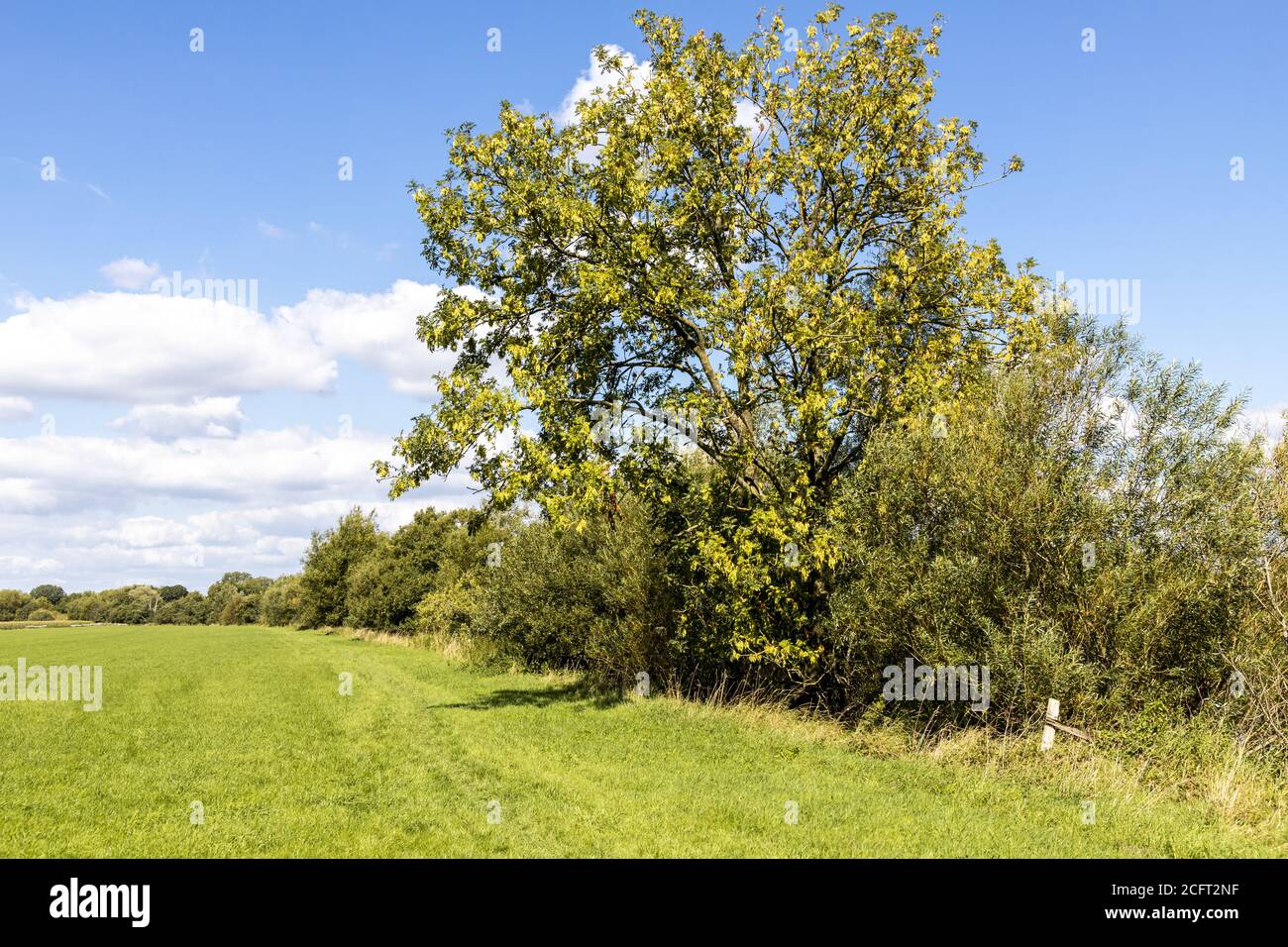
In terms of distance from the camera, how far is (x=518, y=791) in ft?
39.9

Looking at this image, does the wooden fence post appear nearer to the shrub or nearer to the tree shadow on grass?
the shrub

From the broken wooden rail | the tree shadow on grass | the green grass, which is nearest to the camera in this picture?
the green grass

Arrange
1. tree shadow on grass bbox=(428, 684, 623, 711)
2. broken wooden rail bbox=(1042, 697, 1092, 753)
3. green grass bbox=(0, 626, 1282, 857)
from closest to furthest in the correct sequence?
1. green grass bbox=(0, 626, 1282, 857)
2. broken wooden rail bbox=(1042, 697, 1092, 753)
3. tree shadow on grass bbox=(428, 684, 623, 711)

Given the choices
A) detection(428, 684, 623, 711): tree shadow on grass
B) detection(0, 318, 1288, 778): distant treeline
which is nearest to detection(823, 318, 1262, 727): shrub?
detection(0, 318, 1288, 778): distant treeline

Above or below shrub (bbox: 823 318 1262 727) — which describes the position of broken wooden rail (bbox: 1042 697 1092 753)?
below

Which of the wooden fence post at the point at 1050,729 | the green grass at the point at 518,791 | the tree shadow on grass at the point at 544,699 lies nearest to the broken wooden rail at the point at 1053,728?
the wooden fence post at the point at 1050,729

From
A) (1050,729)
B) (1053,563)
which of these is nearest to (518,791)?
(1050,729)

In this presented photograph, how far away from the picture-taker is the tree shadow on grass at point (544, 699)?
21938 millimetres

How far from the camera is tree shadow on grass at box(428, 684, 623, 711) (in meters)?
21.9

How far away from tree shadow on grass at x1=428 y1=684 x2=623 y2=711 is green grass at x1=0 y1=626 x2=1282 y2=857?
388mm

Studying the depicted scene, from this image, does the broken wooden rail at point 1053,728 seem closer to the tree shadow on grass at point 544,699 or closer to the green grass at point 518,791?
the green grass at point 518,791
